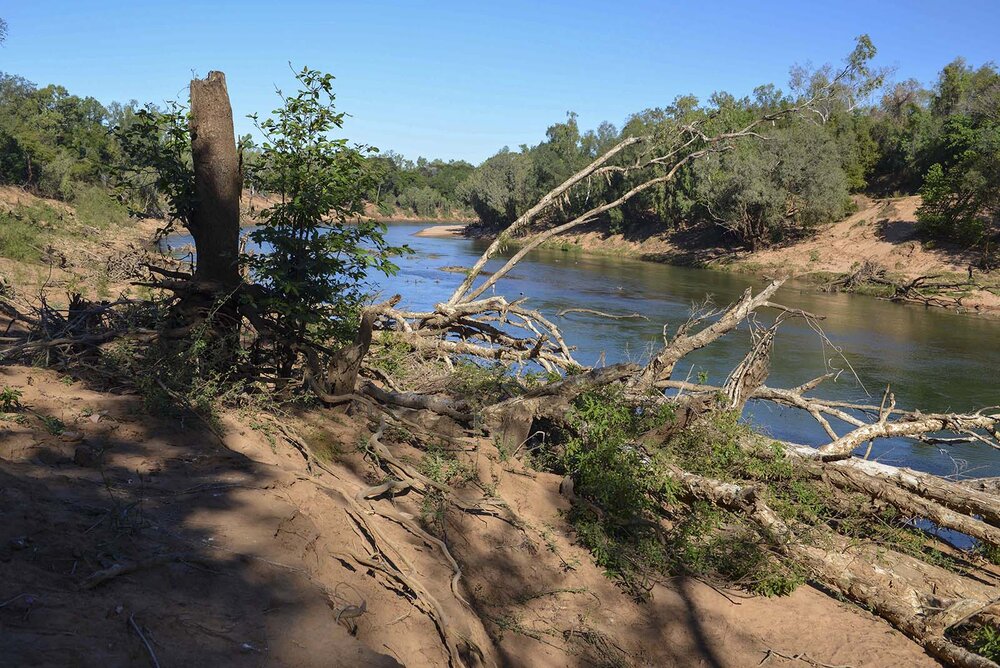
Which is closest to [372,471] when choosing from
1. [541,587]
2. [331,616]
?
[541,587]

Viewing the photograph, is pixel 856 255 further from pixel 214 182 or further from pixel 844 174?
pixel 214 182

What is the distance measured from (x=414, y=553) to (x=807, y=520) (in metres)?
3.88

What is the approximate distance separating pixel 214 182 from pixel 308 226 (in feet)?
2.93

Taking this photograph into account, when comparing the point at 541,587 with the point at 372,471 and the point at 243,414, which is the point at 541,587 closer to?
the point at 372,471

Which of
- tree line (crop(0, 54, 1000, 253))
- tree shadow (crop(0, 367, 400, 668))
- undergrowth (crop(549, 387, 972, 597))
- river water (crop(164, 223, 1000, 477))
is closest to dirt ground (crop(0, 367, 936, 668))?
tree shadow (crop(0, 367, 400, 668))

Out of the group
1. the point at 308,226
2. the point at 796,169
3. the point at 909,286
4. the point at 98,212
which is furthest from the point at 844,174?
the point at 308,226

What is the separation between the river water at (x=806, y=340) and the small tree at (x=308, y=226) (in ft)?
7.47

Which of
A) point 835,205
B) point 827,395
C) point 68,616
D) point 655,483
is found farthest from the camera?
point 835,205

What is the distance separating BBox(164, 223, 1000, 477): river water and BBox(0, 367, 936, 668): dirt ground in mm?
3058

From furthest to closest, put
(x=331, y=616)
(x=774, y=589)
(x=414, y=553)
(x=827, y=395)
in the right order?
(x=827, y=395) < (x=774, y=589) < (x=414, y=553) < (x=331, y=616)

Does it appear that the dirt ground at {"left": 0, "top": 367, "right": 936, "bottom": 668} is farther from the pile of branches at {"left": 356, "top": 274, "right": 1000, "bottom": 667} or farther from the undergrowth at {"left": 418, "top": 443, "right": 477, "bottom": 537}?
the pile of branches at {"left": 356, "top": 274, "right": 1000, "bottom": 667}

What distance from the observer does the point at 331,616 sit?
12.0ft

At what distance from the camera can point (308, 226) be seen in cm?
657

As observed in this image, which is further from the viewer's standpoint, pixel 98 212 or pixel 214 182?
pixel 98 212
